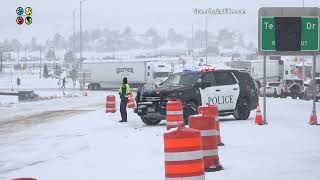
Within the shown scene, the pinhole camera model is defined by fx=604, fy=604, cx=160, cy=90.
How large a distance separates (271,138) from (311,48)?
538 cm

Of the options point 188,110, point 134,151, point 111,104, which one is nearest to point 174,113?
point 188,110

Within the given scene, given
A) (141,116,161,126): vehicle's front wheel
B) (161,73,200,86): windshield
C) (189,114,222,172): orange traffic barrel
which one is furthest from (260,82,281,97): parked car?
(189,114,222,172): orange traffic barrel

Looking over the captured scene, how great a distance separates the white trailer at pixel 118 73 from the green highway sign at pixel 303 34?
48122mm

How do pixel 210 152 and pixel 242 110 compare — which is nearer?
pixel 210 152

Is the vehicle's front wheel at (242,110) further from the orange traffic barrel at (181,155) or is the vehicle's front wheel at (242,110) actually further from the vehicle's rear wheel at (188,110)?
the orange traffic barrel at (181,155)

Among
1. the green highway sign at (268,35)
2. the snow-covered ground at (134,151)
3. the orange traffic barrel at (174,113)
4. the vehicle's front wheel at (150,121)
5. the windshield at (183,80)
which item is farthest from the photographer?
the windshield at (183,80)

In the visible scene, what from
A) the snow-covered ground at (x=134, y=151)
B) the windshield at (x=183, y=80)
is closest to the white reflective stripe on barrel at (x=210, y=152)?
the snow-covered ground at (x=134, y=151)

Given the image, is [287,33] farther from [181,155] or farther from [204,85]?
[181,155]

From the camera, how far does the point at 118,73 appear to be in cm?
7300

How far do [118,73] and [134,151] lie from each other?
59.4 metres

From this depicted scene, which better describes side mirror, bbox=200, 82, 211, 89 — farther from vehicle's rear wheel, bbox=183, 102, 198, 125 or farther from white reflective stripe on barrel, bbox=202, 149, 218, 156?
white reflective stripe on barrel, bbox=202, 149, 218, 156

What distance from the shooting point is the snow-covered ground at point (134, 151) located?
1067cm

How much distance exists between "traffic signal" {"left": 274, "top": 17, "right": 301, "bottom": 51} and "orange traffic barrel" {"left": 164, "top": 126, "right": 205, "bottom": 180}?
13020mm

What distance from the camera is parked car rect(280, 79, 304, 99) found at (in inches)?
1917
